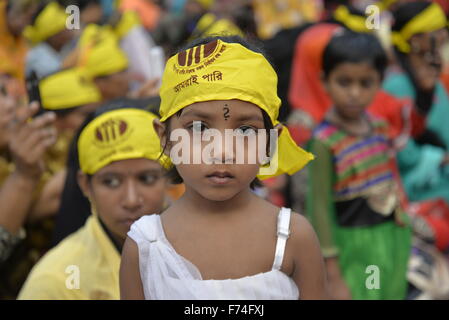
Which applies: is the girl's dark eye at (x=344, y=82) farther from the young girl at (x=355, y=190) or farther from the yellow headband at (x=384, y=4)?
the yellow headband at (x=384, y=4)

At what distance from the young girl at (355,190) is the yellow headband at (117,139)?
143 centimetres

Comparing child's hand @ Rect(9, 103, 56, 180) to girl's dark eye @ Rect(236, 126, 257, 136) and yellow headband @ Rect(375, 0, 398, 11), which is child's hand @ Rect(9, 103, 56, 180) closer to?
girl's dark eye @ Rect(236, 126, 257, 136)

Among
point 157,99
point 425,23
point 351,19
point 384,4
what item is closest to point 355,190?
point 157,99

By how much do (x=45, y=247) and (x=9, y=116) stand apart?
827mm

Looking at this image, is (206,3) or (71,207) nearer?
(71,207)

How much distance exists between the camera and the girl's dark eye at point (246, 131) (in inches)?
78.8

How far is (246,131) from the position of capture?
2.02 meters

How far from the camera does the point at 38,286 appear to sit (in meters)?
2.90

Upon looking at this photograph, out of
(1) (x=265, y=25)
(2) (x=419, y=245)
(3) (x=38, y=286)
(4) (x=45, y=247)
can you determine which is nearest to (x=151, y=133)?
(3) (x=38, y=286)

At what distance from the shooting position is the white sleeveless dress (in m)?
1.98

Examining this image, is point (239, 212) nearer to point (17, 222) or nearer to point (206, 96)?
point (206, 96)

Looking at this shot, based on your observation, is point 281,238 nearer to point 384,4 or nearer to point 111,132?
point 111,132

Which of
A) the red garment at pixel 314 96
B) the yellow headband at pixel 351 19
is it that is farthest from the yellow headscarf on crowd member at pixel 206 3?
the red garment at pixel 314 96

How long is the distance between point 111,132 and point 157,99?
0.44 m
